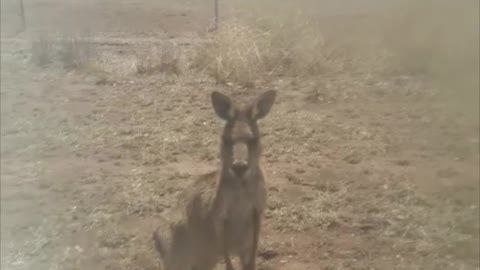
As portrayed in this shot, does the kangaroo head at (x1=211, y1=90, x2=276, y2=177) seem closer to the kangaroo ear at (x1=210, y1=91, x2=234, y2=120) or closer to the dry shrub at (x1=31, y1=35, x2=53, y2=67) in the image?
the kangaroo ear at (x1=210, y1=91, x2=234, y2=120)

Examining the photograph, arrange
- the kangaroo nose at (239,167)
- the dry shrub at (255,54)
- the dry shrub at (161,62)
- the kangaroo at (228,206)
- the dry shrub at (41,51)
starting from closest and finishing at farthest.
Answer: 1. the kangaroo nose at (239,167)
2. the kangaroo at (228,206)
3. the dry shrub at (255,54)
4. the dry shrub at (161,62)
5. the dry shrub at (41,51)

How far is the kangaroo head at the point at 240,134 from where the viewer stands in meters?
3.12

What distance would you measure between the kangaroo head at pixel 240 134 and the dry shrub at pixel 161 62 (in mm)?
3160

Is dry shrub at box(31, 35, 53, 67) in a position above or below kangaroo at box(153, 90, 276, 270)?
below

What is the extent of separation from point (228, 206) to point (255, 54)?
2.77m

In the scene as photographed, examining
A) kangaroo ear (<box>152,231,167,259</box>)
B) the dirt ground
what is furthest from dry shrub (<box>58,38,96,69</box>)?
kangaroo ear (<box>152,231,167,259</box>)

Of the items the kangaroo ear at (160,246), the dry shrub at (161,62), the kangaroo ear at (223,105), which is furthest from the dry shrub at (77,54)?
the kangaroo ear at (223,105)

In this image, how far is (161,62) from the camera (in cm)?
655

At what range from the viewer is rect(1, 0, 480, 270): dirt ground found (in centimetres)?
381

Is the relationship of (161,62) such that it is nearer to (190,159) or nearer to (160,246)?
(190,159)

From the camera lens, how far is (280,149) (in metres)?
5.01

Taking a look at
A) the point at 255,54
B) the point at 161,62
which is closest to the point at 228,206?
the point at 255,54

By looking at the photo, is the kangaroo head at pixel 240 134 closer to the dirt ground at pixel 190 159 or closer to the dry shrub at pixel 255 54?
the dirt ground at pixel 190 159

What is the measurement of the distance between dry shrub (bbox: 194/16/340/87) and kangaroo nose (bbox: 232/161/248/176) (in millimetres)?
2239
